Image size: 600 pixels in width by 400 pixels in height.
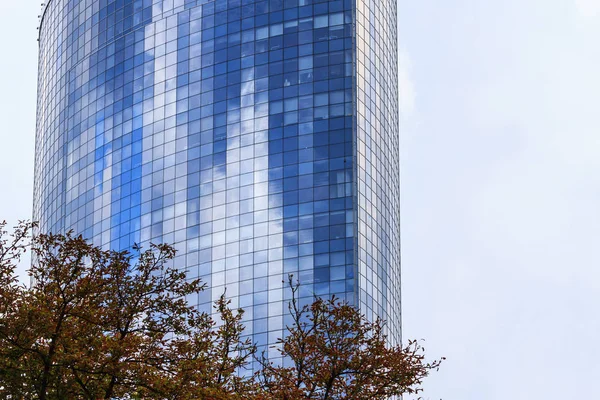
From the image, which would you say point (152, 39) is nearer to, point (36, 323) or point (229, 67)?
point (229, 67)

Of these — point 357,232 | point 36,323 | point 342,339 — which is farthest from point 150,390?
point 357,232

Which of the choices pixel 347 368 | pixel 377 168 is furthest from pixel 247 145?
pixel 347 368

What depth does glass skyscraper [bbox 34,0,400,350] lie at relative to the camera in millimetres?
152625

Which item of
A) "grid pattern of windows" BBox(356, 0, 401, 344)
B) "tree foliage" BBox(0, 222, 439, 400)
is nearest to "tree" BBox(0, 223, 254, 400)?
"tree foliage" BBox(0, 222, 439, 400)

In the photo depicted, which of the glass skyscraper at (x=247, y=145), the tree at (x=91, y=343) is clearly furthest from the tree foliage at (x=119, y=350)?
the glass skyscraper at (x=247, y=145)

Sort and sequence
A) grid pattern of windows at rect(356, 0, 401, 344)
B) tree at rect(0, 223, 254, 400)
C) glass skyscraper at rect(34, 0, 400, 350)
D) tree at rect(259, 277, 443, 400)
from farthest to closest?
grid pattern of windows at rect(356, 0, 401, 344)
glass skyscraper at rect(34, 0, 400, 350)
tree at rect(259, 277, 443, 400)
tree at rect(0, 223, 254, 400)

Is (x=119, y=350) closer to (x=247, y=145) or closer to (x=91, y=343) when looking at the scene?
(x=91, y=343)

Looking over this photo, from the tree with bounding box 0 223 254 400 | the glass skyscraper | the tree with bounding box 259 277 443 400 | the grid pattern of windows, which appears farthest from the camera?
the grid pattern of windows

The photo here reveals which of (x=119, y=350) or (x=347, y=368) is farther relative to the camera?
(x=347, y=368)

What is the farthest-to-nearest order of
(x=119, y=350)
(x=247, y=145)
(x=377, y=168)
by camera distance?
(x=247, y=145) < (x=377, y=168) < (x=119, y=350)

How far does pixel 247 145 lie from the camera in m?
161

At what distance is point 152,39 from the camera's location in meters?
173

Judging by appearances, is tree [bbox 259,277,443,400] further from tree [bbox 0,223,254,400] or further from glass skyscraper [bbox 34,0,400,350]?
glass skyscraper [bbox 34,0,400,350]

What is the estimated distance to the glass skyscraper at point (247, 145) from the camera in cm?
15262
